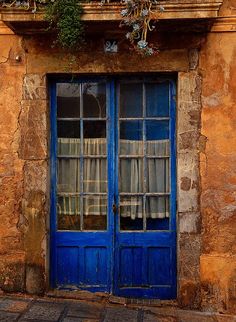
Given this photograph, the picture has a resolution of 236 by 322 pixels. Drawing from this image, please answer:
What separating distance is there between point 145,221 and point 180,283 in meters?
0.78

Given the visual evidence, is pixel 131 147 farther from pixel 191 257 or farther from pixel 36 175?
pixel 191 257

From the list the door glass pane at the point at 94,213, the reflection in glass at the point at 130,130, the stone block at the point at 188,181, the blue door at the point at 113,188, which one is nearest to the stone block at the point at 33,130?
the blue door at the point at 113,188

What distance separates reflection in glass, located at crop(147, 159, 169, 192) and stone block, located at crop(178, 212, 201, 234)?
1.35 ft

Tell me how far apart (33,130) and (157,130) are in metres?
1.41

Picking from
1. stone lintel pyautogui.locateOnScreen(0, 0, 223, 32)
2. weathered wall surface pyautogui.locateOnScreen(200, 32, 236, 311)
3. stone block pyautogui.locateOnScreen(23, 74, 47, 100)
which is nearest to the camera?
stone lintel pyautogui.locateOnScreen(0, 0, 223, 32)

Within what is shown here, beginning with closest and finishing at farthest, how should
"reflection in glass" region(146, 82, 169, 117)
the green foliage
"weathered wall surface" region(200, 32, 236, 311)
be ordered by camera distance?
the green foliage, "weathered wall surface" region(200, 32, 236, 311), "reflection in glass" region(146, 82, 169, 117)

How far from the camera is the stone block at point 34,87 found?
466cm

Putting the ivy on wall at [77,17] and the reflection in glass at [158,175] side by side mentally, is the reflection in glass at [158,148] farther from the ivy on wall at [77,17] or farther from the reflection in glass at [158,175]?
the ivy on wall at [77,17]

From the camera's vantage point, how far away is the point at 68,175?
490 cm

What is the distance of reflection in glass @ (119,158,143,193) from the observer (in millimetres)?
4863

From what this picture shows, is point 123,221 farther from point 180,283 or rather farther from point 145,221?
point 180,283

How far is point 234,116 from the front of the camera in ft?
14.9

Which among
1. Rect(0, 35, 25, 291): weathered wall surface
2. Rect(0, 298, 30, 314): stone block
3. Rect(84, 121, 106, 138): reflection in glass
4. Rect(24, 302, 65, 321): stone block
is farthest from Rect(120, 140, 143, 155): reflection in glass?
Rect(0, 298, 30, 314): stone block

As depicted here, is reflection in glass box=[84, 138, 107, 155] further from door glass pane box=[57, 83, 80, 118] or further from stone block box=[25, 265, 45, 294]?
stone block box=[25, 265, 45, 294]
